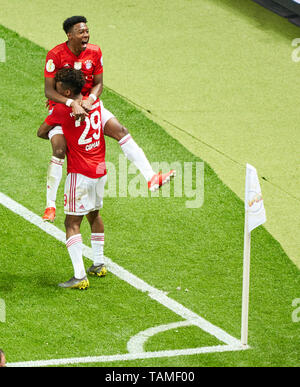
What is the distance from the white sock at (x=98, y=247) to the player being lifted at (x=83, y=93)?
2.17 feet

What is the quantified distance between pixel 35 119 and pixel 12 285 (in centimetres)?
390

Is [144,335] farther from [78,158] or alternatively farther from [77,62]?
[77,62]

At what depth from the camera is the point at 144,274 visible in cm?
963

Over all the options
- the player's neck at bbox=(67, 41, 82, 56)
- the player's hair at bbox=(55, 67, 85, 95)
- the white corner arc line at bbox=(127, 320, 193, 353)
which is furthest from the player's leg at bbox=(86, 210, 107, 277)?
the player's neck at bbox=(67, 41, 82, 56)

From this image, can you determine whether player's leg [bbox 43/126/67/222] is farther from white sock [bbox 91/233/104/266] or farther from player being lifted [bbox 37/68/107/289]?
white sock [bbox 91/233/104/266]

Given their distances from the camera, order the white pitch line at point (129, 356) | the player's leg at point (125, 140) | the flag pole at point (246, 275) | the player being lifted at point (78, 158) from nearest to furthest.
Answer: the white pitch line at point (129, 356) → the flag pole at point (246, 275) → the player being lifted at point (78, 158) → the player's leg at point (125, 140)

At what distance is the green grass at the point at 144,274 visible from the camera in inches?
331

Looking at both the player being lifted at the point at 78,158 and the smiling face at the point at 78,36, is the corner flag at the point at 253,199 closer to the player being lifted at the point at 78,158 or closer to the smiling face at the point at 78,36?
the player being lifted at the point at 78,158

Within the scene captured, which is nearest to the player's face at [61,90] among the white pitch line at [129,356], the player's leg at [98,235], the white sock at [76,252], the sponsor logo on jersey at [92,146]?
the sponsor logo on jersey at [92,146]

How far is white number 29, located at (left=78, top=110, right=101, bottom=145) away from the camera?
9016mm

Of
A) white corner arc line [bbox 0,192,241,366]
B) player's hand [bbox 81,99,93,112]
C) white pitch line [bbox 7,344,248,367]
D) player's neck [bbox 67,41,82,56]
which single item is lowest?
white pitch line [bbox 7,344,248,367]

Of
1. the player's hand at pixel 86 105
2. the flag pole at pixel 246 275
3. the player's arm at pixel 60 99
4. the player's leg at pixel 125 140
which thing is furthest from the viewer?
the player's leg at pixel 125 140

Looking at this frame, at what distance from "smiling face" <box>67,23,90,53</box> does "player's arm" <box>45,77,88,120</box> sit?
0.41m

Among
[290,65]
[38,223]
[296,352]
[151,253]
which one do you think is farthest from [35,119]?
[296,352]
